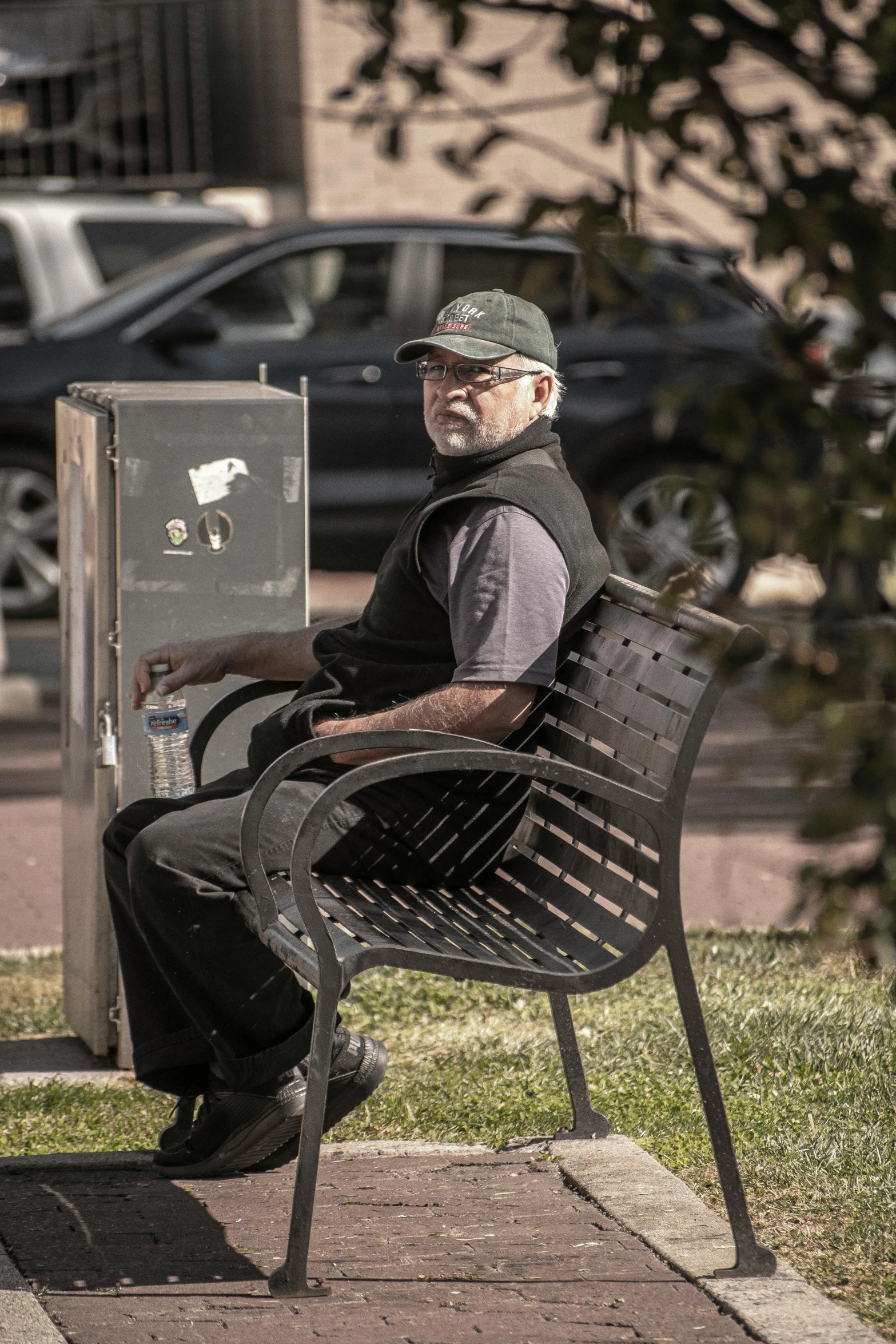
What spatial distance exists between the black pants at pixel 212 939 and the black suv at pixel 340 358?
20.8 feet

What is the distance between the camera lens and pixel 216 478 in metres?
4.02

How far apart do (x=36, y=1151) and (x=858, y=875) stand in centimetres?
240

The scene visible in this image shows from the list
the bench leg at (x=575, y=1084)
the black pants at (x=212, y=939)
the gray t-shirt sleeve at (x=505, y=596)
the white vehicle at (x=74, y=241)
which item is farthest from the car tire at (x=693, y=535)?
the white vehicle at (x=74, y=241)

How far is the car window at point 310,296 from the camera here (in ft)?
32.8

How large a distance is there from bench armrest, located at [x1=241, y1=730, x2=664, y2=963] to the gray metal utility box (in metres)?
1.06

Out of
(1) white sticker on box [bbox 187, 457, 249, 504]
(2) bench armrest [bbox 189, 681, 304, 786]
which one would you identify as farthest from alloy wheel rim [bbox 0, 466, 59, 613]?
(2) bench armrest [bbox 189, 681, 304, 786]

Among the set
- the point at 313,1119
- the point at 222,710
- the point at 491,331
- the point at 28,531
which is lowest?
the point at 28,531

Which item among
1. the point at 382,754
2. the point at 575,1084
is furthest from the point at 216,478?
the point at 575,1084

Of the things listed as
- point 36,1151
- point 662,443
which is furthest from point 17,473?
point 36,1151

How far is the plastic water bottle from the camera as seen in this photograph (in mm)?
3850

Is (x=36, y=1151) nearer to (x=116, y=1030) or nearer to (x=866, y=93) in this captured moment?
(x=116, y=1030)

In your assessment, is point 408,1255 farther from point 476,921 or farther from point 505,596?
point 505,596

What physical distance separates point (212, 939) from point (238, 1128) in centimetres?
37

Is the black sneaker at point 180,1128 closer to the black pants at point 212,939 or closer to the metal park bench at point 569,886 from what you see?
the black pants at point 212,939
